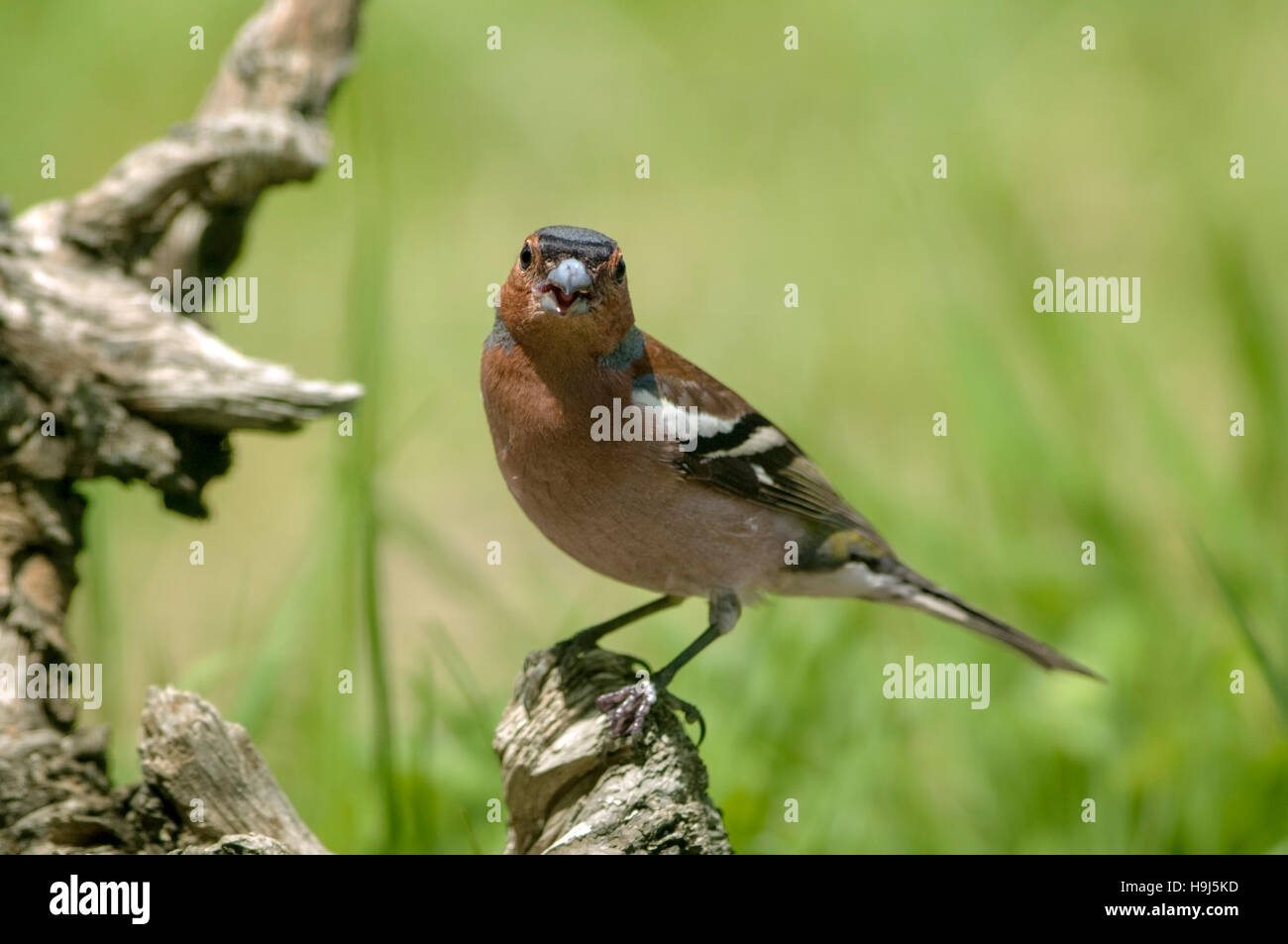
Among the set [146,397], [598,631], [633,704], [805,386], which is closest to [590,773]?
[633,704]

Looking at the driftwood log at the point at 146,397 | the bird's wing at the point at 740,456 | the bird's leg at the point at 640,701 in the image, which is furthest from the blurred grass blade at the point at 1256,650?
the driftwood log at the point at 146,397

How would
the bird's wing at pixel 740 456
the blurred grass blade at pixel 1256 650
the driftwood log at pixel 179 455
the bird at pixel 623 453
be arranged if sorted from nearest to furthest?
the driftwood log at pixel 179 455
the bird at pixel 623 453
the blurred grass blade at pixel 1256 650
the bird's wing at pixel 740 456

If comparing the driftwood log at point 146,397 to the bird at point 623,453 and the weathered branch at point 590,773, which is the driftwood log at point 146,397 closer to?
the weathered branch at point 590,773

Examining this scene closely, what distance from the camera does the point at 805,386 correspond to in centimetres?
817

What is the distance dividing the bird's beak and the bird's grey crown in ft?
0.10

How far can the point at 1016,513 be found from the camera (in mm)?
6844

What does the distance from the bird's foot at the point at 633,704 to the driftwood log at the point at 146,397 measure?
939mm

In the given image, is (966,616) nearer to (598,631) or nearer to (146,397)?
(598,631)

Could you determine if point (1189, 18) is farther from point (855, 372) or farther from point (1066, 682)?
point (1066, 682)

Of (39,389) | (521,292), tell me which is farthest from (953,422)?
(39,389)

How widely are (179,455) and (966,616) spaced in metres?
2.91

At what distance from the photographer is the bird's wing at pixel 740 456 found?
15.0 feet

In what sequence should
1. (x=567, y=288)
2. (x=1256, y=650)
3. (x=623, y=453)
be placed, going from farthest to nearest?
1. (x=1256, y=650)
2. (x=623, y=453)
3. (x=567, y=288)

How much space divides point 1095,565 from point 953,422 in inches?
52.4
